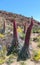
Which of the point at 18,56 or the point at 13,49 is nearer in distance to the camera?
the point at 18,56

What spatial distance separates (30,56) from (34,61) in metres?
0.98

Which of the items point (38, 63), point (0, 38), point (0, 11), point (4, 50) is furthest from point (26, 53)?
point (0, 11)

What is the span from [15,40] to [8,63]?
3187mm

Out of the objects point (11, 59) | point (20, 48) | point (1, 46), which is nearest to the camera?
point (11, 59)

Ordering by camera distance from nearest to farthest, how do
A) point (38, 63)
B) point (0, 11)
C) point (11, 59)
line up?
point (38, 63)
point (11, 59)
point (0, 11)

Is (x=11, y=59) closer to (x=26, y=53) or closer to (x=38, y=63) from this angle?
(x=26, y=53)

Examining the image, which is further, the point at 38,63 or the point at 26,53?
the point at 26,53

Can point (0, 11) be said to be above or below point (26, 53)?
above

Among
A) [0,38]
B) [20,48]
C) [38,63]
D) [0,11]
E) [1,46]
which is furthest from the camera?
[0,11]

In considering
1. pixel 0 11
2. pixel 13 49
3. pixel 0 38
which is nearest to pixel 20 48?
pixel 13 49

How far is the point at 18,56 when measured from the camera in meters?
17.4

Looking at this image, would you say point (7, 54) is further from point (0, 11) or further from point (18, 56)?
point (0, 11)

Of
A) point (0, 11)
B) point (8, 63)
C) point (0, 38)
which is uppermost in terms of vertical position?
point (0, 11)

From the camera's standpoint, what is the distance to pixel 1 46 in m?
20.2
